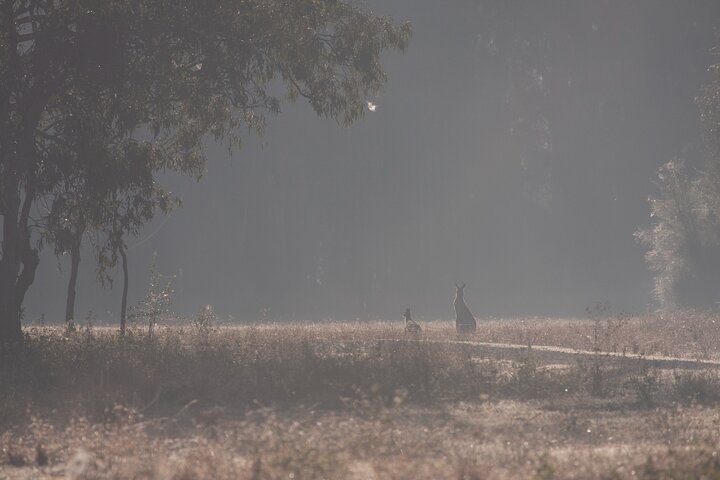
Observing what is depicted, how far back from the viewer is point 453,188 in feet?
322

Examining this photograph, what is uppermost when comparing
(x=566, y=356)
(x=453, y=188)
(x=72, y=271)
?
(x=453, y=188)

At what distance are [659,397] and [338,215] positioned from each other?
7822 cm

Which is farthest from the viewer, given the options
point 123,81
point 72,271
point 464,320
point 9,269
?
point 464,320

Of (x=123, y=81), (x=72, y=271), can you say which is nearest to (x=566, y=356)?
(x=123, y=81)

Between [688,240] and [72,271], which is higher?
[688,240]

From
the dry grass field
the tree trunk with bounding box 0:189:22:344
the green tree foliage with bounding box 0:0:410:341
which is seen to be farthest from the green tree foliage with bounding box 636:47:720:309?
the tree trunk with bounding box 0:189:22:344

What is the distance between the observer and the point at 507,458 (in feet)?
29.1

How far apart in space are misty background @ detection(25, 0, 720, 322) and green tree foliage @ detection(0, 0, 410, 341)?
4673 centimetres

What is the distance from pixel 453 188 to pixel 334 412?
8675 cm

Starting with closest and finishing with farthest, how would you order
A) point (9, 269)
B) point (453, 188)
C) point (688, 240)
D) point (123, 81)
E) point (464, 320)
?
point (9, 269)
point (123, 81)
point (464, 320)
point (688, 240)
point (453, 188)

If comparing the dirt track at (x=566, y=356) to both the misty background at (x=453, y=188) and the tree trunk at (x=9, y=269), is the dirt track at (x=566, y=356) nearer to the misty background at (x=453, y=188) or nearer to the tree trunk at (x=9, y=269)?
the tree trunk at (x=9, y=269)

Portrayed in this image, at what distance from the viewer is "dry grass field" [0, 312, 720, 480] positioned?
8297mm

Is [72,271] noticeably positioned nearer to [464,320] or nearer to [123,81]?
[123,81]

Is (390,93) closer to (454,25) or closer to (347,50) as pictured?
(454,25)
